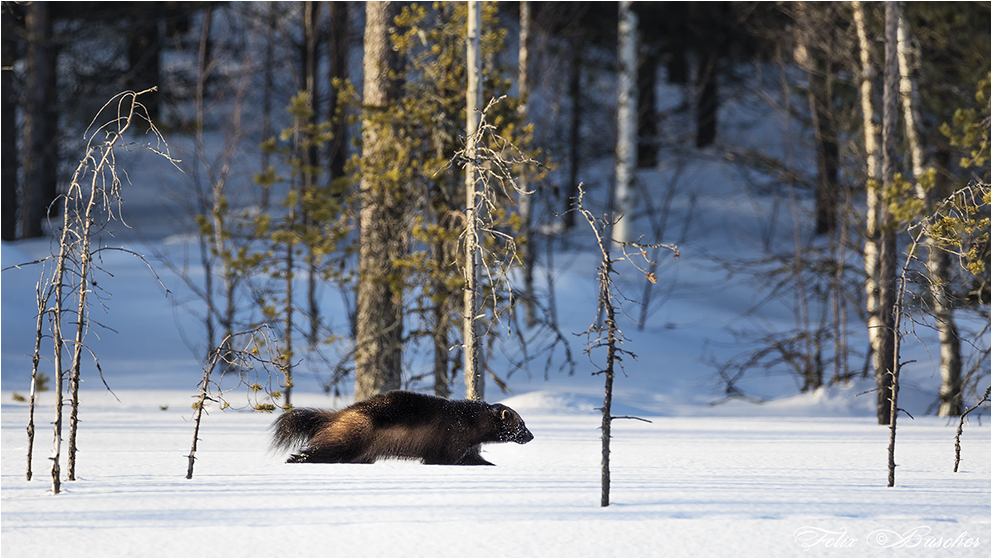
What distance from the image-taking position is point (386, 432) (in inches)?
225

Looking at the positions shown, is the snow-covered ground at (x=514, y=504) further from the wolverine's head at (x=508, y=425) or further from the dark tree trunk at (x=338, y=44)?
the dark tree trunk at (x=338, y=44)

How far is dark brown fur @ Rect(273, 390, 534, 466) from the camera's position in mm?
5711

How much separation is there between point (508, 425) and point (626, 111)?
13.7 meters

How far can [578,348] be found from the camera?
15.9 m

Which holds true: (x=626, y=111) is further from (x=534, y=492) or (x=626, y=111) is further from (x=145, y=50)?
(x=534, y=492)

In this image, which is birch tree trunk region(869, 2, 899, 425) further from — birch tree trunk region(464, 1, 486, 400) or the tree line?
birch tree trunk region(464, 1, 486, 400)

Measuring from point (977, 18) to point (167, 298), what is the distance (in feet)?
44.8

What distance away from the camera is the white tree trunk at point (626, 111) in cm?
1842

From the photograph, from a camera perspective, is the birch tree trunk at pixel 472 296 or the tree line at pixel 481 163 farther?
the tree line at pixel 481 163

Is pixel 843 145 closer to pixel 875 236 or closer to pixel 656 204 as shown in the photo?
pixel 875 236

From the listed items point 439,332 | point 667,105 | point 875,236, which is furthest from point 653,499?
point 667,105
